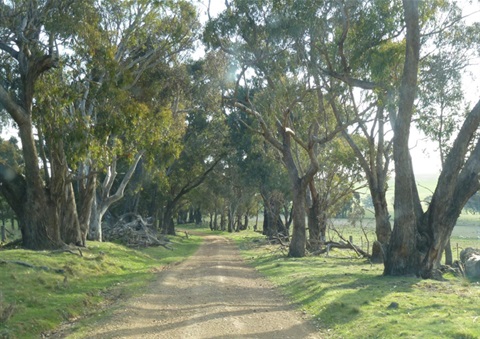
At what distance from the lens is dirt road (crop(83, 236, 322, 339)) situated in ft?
32.0

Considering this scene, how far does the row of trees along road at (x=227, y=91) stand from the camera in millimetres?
16531

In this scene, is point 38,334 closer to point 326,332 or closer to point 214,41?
point 326,332

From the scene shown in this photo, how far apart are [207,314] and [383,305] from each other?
3.94 m

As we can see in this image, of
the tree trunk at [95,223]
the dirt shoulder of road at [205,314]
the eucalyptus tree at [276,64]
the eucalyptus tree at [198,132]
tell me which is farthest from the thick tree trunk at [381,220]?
the tree trunk at [95,223]

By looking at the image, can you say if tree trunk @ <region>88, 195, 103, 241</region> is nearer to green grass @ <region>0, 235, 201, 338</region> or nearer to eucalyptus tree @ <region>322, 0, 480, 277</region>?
green grass @ <region>0, 235, 201, 338</region>

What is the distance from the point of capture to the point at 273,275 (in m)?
20.0

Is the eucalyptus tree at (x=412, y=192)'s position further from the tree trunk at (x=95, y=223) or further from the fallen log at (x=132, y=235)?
the fallen log at (x=132, y=235)

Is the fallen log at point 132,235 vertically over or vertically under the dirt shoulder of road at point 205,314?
over

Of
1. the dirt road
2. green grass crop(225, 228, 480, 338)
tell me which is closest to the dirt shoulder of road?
the dirt road

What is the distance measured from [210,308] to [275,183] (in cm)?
3593

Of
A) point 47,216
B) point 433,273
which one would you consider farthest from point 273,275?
point 47,216

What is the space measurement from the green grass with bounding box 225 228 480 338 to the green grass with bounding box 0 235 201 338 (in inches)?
204

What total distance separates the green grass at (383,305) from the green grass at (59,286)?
518 cm

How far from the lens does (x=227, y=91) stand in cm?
3266
